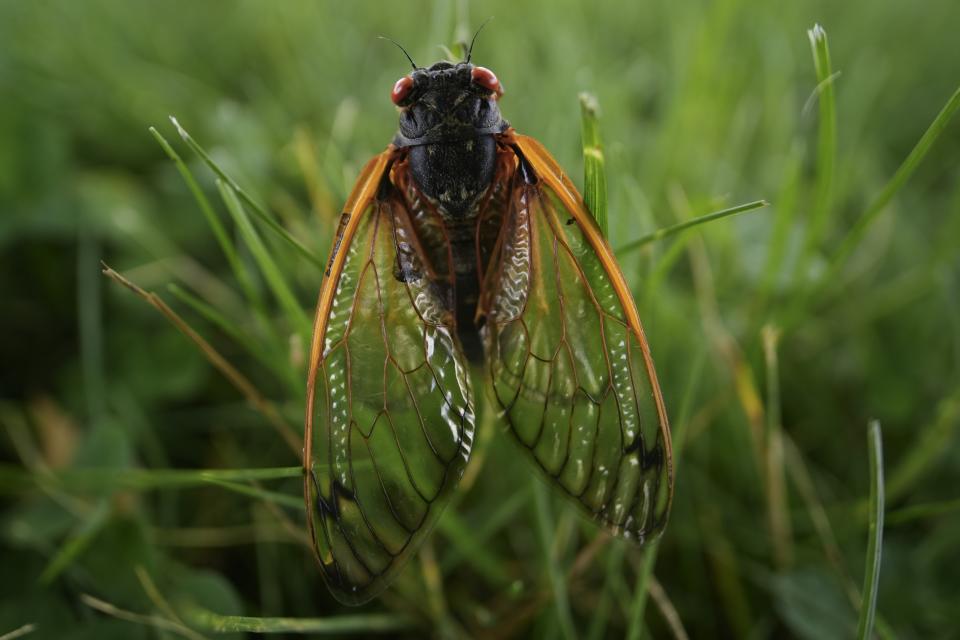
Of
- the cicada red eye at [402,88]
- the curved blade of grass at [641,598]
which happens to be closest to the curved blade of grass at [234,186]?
the cicada red eye at [402,88]

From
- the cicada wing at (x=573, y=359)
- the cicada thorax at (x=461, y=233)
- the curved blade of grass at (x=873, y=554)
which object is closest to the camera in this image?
the curved blade of grass at (x=873, y=554)

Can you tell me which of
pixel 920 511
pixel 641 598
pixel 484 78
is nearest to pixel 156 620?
pixel 641 598

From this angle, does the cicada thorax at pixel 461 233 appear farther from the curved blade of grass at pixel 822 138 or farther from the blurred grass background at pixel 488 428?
the curved blade of grass at pixel 822 138

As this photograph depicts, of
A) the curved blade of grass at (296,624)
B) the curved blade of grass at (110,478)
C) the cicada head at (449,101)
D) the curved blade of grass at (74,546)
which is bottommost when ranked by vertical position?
the curved blade of grass at (296,624)

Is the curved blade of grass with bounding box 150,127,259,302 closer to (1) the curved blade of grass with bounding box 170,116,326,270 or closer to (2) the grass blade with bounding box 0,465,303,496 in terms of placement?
(1) the curved blade of grass with bounding box 170,116,326,270

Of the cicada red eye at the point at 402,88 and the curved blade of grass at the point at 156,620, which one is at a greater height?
the cicada red eye at the point at 402,88

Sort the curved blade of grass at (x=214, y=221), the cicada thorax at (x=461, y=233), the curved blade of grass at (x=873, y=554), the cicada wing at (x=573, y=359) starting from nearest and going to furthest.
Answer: the curved blade of grass at (x=873, y=554) → the cicada wing at (x=573, y=359) → the curved blade of grass at (x=214, y=221) → the cicada thorax at (x=461, y=233)

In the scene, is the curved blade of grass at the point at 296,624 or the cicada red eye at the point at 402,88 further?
the cicada red eye at the point at 402,88
